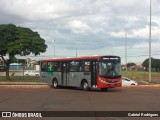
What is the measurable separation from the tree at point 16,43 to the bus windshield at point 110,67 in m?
25.3

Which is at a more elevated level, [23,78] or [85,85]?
[85,85]

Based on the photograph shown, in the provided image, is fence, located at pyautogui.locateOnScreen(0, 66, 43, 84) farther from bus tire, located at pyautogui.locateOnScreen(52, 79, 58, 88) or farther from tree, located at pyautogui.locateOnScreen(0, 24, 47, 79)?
bus tire, located at pyautogui.locateOnScreen(52, 79, 58, 88)

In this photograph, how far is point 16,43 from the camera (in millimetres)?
53094

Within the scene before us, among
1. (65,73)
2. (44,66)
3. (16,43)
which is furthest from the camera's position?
(16,43)

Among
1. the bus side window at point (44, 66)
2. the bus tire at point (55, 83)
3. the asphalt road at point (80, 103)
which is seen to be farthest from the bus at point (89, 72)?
the asphalt road at point (80, 103)

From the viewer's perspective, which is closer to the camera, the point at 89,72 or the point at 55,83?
the point at 89,72

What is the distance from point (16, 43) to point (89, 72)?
24950 mm

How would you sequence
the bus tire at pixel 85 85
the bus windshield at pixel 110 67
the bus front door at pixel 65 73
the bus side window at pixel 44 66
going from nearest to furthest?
the bus windshield at pixel 110 67, the bus tire at pixel 85 85, the bus front door at pixel 65 73, the bus side window at pixel 44 66

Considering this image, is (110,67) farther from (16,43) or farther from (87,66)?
(16,43)

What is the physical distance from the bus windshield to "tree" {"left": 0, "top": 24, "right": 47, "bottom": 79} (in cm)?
2530

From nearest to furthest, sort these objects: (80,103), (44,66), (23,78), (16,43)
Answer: (80,103), (44,66), (16,43), (23,78)

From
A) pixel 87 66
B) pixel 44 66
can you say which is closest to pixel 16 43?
pixel 44 66

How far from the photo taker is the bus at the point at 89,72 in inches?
1158

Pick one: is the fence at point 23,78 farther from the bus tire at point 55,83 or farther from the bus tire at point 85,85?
the bus tire at point 85,85
